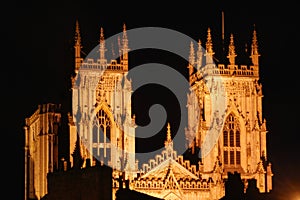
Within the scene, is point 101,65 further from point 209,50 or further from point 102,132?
point 209,50

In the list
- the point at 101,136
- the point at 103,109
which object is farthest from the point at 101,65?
the point at 101,136

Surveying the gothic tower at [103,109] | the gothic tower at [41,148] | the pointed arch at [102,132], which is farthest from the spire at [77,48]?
the gothic tower at [41,148]

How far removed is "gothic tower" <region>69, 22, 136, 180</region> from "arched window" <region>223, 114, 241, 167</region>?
6661 millimetres

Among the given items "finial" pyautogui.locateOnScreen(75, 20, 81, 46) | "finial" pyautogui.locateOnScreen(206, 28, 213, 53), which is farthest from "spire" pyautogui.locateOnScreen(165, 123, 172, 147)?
"finial" pyautogui.locateOnScreen(75, 20, 81, 46)

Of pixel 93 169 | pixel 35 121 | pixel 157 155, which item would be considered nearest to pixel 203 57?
pixel 157 155

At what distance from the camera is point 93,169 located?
55.3 meters

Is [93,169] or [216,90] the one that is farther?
[216,90]

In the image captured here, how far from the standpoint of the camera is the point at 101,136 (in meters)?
80.4

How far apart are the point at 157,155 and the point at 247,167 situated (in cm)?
681

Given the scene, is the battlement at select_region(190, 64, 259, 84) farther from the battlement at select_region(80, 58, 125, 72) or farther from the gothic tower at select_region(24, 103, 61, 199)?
the gothic tower at select_region(24, 103, 61, 199)

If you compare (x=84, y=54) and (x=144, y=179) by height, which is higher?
(x=84, y=54)

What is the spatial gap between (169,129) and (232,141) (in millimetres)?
6042

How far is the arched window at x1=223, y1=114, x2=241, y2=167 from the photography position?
82.1 metres

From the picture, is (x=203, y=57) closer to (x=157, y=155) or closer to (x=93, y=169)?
(x=157, y=155)
